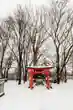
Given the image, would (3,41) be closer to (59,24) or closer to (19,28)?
(19,28)

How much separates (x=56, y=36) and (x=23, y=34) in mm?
953

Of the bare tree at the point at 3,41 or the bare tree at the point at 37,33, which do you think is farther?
the bare tree at the point at 3,41

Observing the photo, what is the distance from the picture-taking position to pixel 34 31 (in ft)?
17.2

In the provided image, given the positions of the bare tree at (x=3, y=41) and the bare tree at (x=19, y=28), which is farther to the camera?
the bare tree at (x=3, y=41)

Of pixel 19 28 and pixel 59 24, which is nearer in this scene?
pixel 19 28

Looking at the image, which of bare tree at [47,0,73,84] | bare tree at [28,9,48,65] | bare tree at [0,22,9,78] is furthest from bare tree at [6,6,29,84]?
bare tree at [47,0,73,84]

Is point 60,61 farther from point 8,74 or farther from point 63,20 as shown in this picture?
point 8,74

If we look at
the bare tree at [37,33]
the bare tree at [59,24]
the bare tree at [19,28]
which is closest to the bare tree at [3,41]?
the bare tree at [19,28]

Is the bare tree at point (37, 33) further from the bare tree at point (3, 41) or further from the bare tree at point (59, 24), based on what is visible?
the bare tree at point (3, 41)

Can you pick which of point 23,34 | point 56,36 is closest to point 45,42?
point 56,36

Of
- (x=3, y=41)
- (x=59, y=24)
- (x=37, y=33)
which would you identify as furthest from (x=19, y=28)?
(x=59, y=24)

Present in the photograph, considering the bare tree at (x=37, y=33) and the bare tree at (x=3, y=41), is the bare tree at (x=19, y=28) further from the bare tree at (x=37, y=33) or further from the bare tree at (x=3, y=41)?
the bare tree at (x=3, y=41)

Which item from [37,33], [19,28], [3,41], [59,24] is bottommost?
[3,41]

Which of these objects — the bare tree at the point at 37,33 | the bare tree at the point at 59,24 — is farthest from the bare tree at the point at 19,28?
the bare tree at the point at 59,24
